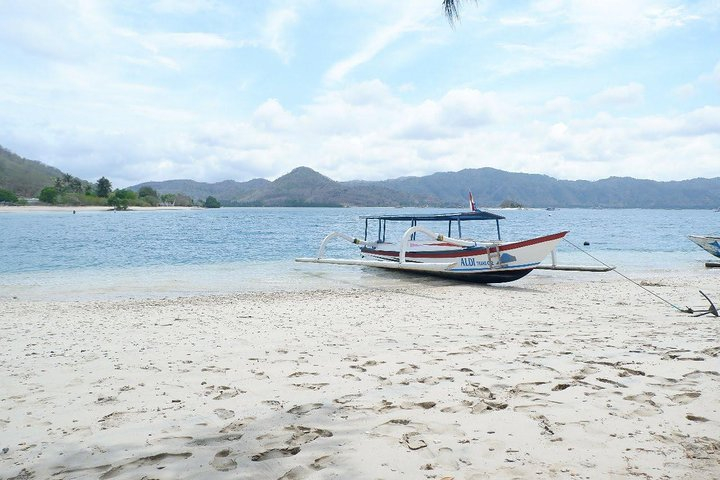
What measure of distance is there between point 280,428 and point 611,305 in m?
8.89

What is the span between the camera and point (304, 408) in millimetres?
4355

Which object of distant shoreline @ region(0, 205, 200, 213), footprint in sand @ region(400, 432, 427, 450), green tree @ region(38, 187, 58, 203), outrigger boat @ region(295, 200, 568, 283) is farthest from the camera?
green tree @ region(38, 187, 58, 203)

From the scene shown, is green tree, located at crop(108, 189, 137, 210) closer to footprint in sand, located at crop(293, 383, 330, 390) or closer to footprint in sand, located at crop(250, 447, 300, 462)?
footprint in sand, located at crop(293, 383, 330, 390)

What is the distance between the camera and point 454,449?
3477mm

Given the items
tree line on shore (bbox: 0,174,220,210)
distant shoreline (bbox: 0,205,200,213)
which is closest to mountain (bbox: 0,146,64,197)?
tree line on shore (bbox: 0,174,220,210)

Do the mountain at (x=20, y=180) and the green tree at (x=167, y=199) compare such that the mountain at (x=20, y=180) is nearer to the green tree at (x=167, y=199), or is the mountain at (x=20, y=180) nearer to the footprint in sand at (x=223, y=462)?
the green tree at (x=167, y=199)

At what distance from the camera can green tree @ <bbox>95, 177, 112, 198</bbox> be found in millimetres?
147750

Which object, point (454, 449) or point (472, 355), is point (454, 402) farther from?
point (472, 355)

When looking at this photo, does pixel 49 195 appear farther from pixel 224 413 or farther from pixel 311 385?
pixel 224 413

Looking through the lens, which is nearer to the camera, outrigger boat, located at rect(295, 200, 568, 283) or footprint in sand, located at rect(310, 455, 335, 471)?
footprint in sand, located at rect(310, 455, 335, 471)

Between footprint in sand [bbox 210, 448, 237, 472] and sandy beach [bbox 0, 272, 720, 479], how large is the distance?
0.05ft

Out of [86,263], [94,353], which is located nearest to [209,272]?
[86,263]

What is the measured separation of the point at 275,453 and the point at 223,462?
1.12ft

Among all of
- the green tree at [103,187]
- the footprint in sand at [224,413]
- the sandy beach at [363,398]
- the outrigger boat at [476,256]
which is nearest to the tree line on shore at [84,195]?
the green tree at [103,187]
